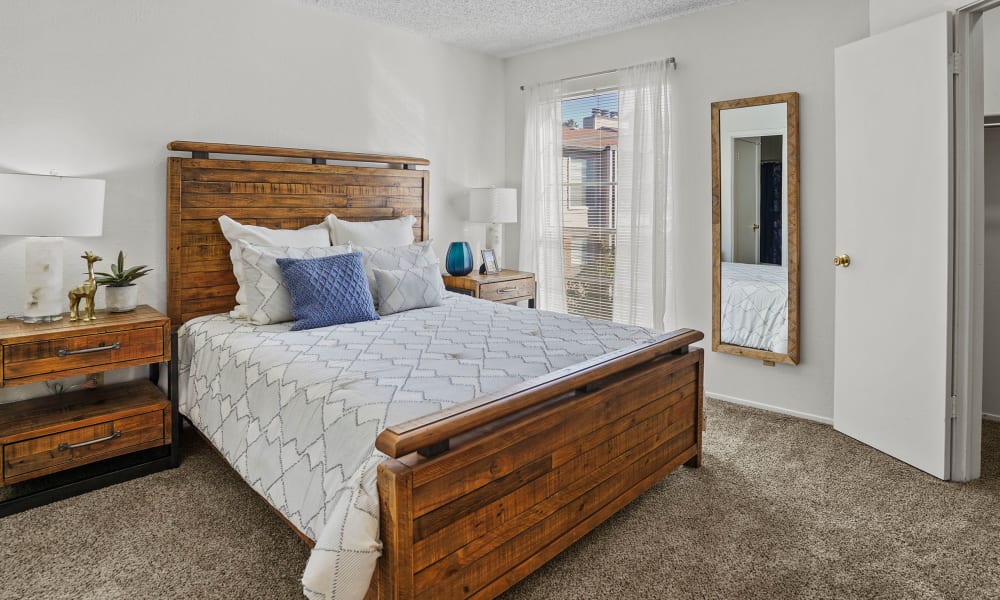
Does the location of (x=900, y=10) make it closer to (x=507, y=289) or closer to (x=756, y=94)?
(x=756, y=94)

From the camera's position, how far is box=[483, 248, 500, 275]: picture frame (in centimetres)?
446

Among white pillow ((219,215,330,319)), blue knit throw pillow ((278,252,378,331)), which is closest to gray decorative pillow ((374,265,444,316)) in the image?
blue knit throw pillow ((278,252,378,331))

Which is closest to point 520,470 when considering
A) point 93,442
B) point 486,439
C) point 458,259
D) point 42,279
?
point 486,439

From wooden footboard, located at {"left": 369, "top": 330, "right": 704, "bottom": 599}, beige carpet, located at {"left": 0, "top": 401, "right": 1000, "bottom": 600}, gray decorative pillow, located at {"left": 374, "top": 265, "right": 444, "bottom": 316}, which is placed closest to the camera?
wooden footboard, located at {"left": 369, "top": 330, "right": 704, "bottom": 599}

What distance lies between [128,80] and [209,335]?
1.35 meters

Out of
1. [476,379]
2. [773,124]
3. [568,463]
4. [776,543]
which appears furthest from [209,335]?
[773,124]

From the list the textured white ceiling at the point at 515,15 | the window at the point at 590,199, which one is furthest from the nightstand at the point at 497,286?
the textured white ceiling at the point at 515,15

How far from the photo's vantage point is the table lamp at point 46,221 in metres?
2.40

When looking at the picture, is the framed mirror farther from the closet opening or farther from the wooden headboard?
the wooden headboard

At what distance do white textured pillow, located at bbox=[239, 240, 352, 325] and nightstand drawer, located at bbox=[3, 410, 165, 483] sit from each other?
618 millimetres

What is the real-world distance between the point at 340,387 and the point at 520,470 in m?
0.64

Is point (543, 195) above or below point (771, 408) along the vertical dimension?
above

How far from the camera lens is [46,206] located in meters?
2.45

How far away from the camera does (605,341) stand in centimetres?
265
